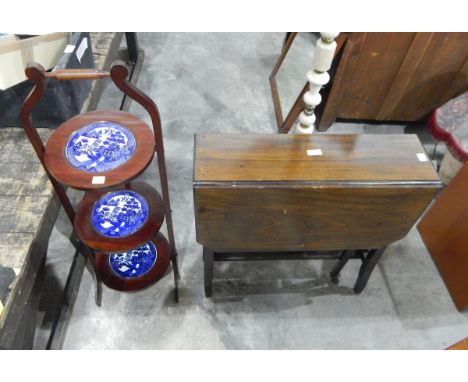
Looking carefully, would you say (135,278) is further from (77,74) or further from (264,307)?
(77,74)

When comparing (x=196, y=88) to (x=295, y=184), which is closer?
(x=295, y=184)

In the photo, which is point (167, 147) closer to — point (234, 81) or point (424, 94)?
point (234, 81)

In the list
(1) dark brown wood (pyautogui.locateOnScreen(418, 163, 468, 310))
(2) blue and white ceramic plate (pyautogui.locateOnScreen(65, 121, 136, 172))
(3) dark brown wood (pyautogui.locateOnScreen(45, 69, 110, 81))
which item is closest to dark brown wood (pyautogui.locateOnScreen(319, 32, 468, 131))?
(1) dark brown wood (pyautogui.locateOnScreen(418, 163, 468, 310))

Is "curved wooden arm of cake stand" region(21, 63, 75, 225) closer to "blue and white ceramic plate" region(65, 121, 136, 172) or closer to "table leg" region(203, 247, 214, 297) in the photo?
"blue and white ceramic plate" region(65, 121, 136, 172)

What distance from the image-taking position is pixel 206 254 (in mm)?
1681

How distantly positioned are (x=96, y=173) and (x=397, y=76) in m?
2.15

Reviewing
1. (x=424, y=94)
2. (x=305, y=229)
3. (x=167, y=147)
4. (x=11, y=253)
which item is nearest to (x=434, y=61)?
(x=424, y=94)

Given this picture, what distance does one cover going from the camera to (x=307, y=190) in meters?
1.37

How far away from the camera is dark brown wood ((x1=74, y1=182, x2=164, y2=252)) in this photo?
1.48 meters

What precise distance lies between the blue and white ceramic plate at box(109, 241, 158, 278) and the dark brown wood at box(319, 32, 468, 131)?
1609 millimetres

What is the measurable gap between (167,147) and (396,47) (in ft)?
5.39

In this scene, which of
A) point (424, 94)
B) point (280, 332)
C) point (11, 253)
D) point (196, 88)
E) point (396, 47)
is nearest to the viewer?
point (11, 253)

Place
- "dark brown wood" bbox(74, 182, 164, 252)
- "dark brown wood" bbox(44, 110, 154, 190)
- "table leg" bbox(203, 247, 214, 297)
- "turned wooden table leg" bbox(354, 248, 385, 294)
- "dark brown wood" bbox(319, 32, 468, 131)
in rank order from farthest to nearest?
"dark brown wood" bbox(319, 32, 468, 131) < "turned wooden table leg" bbox(354, 248, 385, 294) < "table leg" bbox(203, 247, 214, 297) < "dark brown wood" bbox(74, 182, 164, 252) < "dark brown wood" bbox(44, 110, 154, 190)

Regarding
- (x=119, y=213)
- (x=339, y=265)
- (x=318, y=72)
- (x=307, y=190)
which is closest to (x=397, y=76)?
(x=318, y=72)
